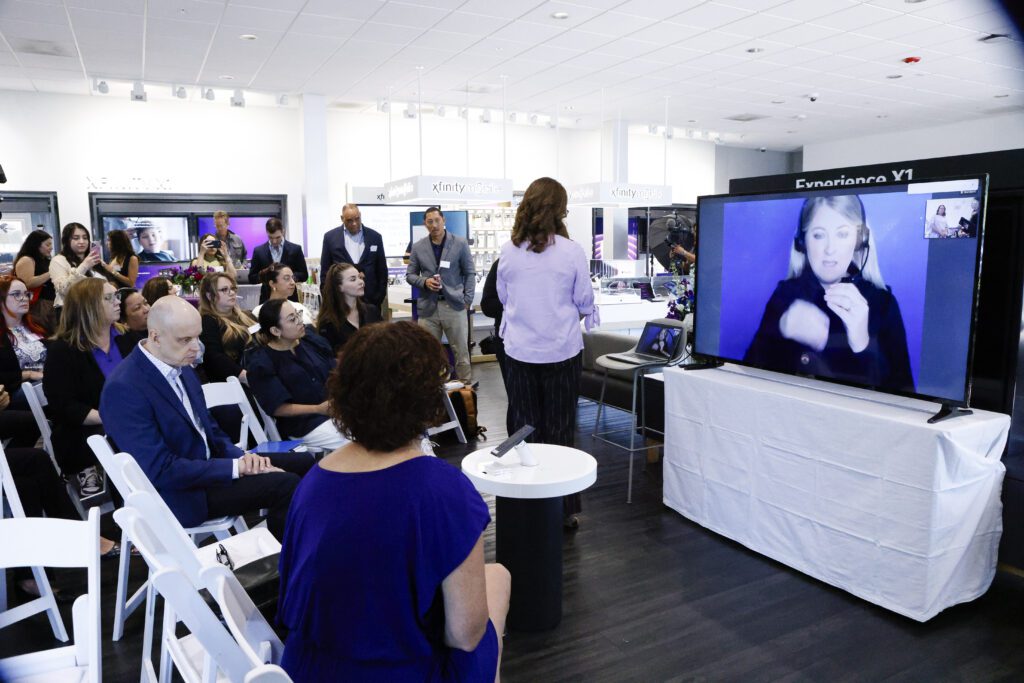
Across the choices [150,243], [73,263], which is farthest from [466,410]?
[150,243]

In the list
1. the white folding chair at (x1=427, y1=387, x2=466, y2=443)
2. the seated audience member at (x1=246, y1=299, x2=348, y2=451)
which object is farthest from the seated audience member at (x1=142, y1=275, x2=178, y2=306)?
the white folding chair at (x1=427, y1=387, x2=466, y2=443)

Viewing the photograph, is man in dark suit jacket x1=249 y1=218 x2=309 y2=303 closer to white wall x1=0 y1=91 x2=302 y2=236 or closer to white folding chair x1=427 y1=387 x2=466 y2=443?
white folding chair x1=427 y1=387 x2=466 y2=443

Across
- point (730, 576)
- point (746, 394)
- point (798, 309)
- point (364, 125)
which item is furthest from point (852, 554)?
point (364, 125)

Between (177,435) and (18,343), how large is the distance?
215 cm

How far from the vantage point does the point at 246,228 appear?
395 inches

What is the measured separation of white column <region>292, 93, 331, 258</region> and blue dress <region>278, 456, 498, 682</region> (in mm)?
8363

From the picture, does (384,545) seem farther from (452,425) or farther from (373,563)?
(452,425)

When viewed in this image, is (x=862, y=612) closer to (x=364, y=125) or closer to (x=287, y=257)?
(x=287, y=257)

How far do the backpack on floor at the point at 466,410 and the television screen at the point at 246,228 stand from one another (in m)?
5.93

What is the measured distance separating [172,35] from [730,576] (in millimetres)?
6407

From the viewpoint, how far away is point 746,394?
126 inches

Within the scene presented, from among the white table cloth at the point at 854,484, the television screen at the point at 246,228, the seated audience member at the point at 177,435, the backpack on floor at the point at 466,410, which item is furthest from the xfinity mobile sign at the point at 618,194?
the seated audience member at the point at 177,435

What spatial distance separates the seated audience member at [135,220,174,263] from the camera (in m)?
9.48

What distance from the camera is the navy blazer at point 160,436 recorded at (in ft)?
7.88
